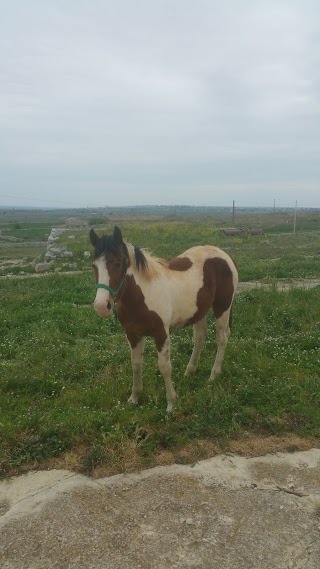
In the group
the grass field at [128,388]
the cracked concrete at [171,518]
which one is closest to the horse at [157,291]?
the grass field at [128,388]

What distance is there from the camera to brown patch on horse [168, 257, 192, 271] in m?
5.41

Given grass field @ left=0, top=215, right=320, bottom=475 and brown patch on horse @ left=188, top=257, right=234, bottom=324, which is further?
brown patch on horse @ left=188, top=257, right=234, bottom=324

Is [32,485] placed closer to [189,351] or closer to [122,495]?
[122,495]

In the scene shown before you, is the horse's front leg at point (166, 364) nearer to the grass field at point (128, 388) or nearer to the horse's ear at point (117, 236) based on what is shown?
the grass field at point (128, 388)

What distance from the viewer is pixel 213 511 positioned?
3.36 metres

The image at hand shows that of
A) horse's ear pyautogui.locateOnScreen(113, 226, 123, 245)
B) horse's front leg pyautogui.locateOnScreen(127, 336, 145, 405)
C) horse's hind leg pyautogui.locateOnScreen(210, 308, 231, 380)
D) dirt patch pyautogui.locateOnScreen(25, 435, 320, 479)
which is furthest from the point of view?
horse's hind leg pyautogui.locateOnScreen(210, 308, 231, 380)

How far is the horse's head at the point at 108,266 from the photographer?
4.16m

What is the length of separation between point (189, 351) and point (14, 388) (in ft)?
9.81

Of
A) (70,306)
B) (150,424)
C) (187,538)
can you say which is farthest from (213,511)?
(70,306)

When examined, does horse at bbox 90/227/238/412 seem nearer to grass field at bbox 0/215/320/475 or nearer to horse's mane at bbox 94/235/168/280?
horse's mane at bbox 94/235/168/280

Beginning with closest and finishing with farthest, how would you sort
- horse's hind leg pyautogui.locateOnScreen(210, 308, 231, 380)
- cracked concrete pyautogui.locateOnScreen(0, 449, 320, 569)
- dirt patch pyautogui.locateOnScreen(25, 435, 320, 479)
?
cracked concrete pyautogui.locateOnScreen(0, 449, 320, 569) < dirt patch pyautogui.locateOnScreen(25, 435, 320, 479) < horse's hind leg pyautogui.locateOnScreen(210, 308, 231, 380)

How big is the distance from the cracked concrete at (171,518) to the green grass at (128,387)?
1.27ft

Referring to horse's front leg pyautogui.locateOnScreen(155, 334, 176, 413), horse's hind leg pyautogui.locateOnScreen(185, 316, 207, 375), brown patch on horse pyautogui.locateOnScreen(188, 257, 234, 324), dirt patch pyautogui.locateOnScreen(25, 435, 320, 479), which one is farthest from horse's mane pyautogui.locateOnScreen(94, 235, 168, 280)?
dirt patch pyautogui.locateOnScreen(25, 435, 320, 479)

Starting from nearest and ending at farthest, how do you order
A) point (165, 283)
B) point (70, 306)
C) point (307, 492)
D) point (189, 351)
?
point (307, 492)
point (165, 283)
point (189, 351)
point (70, 306)
